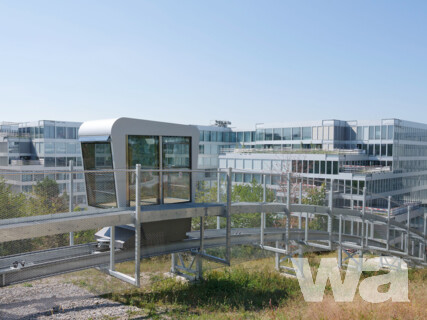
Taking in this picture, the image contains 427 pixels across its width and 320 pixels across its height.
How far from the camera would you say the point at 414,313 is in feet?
31.4

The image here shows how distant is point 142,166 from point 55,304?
409 centimetres

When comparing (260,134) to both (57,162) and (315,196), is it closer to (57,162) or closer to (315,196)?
(57,162)

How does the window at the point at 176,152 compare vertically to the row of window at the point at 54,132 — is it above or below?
below

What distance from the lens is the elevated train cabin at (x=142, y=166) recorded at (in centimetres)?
1132

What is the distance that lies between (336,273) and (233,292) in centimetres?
671

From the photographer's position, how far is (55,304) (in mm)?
10695

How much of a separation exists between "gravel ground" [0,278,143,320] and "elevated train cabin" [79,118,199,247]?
1666 mm

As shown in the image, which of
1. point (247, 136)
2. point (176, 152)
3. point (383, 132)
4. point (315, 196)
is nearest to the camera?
point (176, 152)

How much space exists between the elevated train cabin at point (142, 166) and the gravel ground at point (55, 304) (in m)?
1.67

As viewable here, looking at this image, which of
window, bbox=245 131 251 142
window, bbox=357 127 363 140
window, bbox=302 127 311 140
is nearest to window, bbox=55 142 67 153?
window, bbox=245 131 251 142

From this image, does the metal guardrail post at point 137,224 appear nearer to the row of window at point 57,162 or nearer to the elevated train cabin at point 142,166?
the elevated train cabin at point 142,166

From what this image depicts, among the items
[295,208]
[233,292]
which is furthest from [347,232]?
[233,292]

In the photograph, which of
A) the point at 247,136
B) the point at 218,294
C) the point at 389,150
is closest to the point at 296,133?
the point at 247,136

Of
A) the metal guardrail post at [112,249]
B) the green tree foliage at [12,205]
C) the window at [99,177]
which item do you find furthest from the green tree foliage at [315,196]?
the green tree foliage at [12,205]
